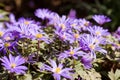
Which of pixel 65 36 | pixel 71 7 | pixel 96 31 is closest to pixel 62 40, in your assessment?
pixel 65 36

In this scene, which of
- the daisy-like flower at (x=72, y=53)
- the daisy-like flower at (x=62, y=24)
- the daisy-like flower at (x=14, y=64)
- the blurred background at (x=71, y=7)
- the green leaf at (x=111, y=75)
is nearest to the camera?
the daisy-like flower at (x=14, y=64)

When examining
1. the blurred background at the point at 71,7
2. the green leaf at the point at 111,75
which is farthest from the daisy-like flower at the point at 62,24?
the blurred background at the point at 71,7

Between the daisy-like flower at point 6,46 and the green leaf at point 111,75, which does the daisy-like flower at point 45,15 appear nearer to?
the daisy-like flower at point 6,46

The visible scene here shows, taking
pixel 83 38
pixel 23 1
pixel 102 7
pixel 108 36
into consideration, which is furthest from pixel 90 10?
pixel 83 38

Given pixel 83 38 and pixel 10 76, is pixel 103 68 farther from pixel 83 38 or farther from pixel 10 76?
pixel 10 76

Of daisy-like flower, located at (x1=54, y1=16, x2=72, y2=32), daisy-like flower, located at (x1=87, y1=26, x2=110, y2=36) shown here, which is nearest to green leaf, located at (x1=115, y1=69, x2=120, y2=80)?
daisy-like flower, located at (x1=87, y1=26, x2=110, y2=36)
